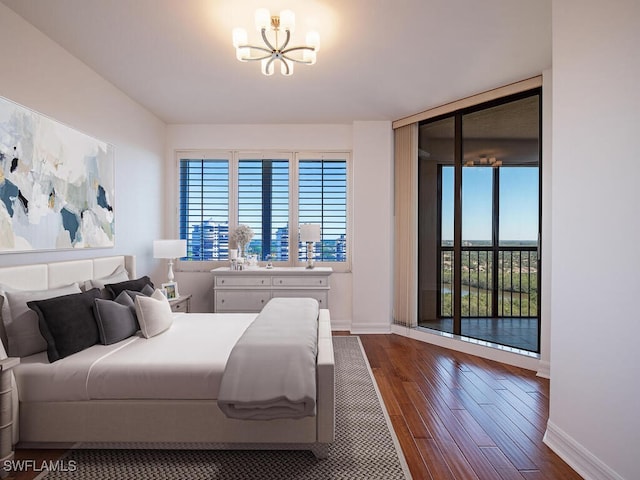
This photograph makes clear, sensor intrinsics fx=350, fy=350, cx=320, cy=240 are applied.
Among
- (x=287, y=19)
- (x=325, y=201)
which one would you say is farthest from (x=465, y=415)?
(x=325, y=201)

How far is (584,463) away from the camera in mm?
1854

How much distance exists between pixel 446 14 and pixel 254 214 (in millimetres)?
3289

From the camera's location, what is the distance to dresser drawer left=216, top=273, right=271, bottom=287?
438 cm

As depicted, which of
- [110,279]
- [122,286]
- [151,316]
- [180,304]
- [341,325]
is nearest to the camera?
[151,316]

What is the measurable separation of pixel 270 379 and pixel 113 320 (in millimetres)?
1292

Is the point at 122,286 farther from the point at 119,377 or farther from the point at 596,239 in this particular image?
the point at 596,239

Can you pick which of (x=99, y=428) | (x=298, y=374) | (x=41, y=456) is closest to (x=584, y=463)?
(x=298, y=374)

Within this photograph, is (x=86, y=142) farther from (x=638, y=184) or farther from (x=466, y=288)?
(x=466, y=288)

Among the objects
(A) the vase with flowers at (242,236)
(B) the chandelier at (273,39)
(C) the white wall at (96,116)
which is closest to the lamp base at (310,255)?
(A) the vase with flowers at (242,236)

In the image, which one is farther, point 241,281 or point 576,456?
point 241,281

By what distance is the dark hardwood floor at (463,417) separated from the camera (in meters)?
1.91

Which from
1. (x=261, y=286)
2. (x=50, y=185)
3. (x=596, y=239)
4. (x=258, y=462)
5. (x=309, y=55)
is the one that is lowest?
(x=258, y=462)

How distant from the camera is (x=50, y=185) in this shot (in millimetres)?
2664

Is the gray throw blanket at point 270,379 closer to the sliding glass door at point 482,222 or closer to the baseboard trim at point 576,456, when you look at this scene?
the baseboard trim at point 576,456
